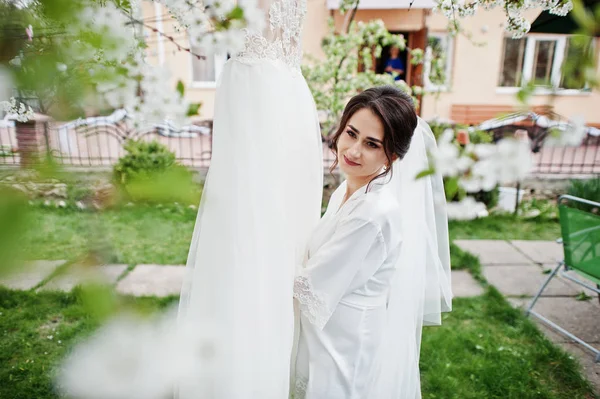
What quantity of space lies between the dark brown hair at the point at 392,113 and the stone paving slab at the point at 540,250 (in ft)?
11.8

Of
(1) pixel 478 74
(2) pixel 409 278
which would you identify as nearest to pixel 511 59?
(1) pixel 478 74

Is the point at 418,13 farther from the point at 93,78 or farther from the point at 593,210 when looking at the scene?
the point at 93,78

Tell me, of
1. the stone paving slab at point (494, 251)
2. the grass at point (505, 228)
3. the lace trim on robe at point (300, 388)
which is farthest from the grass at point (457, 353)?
the grass at point (505, 228)

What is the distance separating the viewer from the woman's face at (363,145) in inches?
58.1

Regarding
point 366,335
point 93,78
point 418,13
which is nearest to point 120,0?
point 93,78

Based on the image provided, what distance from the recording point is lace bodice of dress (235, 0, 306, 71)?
4.05 feet

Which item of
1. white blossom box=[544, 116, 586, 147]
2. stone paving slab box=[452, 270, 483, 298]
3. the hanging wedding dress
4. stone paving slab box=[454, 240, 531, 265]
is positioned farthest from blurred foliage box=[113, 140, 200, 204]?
stone paving slab box=[454, 240, 531, 265]

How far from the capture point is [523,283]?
150 inches

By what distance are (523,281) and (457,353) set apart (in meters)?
1.49

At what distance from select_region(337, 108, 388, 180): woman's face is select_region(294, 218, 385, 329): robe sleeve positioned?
214mm

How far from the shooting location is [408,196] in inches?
Result: 69.3

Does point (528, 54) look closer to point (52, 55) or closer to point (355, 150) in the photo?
point (355, 150)

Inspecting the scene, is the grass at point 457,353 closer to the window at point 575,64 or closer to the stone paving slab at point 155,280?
the stone paving slab at point 155,280

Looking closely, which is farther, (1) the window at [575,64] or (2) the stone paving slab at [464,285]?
(2) the stone paving slab at [464,285]
